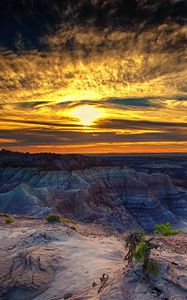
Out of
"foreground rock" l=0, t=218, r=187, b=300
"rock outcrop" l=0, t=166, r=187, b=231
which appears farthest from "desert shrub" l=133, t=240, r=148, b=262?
"rock outcrop" l=0, t=166, r=187, b=231

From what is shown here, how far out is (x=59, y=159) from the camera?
10994 centimetres

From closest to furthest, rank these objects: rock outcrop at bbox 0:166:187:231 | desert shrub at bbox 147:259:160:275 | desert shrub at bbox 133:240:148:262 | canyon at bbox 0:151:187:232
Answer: desert shrub at bbox 147:259:160:275
desert shrub at bbox 133:240:148:262
rock outcrop at bbox 0:166:187:231
canyon at bbox 0:151:187:232

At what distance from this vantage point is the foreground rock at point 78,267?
12.2 metres

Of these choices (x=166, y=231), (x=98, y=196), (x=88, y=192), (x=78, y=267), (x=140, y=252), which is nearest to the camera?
(x=140, y=252)

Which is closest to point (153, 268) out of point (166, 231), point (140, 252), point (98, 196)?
point (140, 252)

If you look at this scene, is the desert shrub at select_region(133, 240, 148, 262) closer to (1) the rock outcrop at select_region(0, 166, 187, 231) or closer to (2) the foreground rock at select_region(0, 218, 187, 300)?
(2) the foreground rock at select_region(0, 218, 187, 300)

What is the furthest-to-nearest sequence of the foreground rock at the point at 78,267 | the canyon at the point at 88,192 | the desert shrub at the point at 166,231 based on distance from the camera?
the canyon at the point at 88,192 → the desert shrub at the point at 166,231 → the foreground rock at the point at 78,267

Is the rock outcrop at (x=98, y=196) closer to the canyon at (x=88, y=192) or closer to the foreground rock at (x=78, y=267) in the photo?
the canyon at (x=88, y=192)

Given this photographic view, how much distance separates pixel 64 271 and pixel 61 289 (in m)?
1.69

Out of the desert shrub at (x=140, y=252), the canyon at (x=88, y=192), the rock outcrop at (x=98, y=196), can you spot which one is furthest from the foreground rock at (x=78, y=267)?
the canyon at (x=88, y=192)

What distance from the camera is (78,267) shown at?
16.1 metres

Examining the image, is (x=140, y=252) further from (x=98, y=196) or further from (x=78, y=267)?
(x=98, y=196)

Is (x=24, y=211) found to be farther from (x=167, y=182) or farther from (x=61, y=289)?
(x=61, y=289)

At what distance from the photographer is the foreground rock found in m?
12.2
